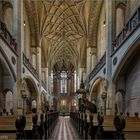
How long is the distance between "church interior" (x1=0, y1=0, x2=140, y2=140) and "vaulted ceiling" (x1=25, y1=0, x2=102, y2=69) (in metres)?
0.10

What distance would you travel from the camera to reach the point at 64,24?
127 ft

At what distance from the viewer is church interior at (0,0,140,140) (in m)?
8.45

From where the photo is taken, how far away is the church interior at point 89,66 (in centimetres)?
845

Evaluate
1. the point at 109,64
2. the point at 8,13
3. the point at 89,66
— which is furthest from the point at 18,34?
the point at 89,66

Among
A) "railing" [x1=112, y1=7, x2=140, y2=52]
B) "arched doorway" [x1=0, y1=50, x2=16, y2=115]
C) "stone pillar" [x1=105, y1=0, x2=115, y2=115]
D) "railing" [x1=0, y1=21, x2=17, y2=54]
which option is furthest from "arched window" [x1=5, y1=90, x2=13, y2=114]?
"railing" [x1=112, y1=7, x2=140, y2=52]

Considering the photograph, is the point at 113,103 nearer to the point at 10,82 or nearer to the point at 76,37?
the point at 10,82

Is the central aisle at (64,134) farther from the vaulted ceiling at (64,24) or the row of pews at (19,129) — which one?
the vaulted ceiling at (64,24)

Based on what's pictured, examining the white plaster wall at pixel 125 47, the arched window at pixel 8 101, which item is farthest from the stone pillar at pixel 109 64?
the arched window at pixel 8 101

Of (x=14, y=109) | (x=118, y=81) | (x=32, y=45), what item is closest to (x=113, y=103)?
(x=118, y=81)

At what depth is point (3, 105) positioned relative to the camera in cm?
1820

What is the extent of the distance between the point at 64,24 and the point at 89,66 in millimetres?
8630

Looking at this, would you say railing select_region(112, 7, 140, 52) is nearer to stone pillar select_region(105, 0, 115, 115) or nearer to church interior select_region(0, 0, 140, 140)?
church interior select_region(0, 0, 140, 140)

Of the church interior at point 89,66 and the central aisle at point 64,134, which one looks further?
the central aisle at point 64,134

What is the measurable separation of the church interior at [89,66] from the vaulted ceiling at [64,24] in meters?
0.10
